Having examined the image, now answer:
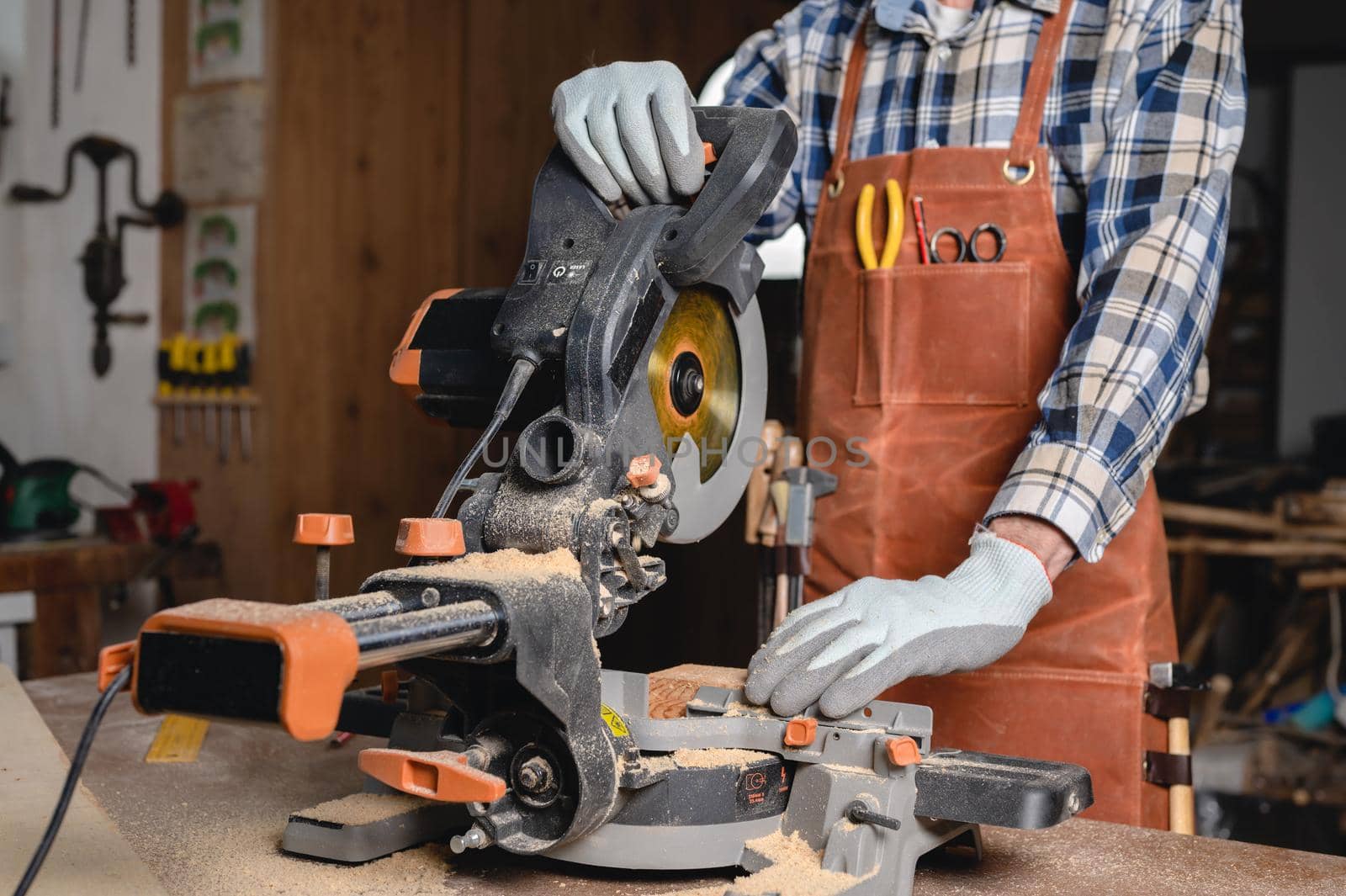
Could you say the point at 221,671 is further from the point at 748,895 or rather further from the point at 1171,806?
the point at 1171,806

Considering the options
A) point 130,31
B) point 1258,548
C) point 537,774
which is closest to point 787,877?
point 537,774

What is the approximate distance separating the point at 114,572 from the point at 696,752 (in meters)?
2.25

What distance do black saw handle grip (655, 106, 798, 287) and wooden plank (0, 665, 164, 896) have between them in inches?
25.6

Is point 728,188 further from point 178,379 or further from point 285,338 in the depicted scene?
point 178,379

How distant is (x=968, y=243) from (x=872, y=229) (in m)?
0.13

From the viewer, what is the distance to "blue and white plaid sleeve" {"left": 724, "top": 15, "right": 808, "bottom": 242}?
1768 mm

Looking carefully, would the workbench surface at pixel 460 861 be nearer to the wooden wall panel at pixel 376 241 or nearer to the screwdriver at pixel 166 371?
the wooden wall panel at pixel 376 241

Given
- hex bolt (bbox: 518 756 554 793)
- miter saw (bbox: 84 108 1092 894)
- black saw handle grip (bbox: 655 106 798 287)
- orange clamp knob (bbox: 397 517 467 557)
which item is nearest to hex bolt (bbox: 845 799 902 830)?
miter saw (bbox: 84 108 1092 894)

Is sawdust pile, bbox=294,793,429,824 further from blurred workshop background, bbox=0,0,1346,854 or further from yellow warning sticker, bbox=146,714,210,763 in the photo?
blurred workshop background, bbox=0,0,1346,854

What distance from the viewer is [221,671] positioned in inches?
28.1

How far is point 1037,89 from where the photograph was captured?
5.11 ft

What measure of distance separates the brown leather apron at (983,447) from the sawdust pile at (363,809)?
0.68 metres

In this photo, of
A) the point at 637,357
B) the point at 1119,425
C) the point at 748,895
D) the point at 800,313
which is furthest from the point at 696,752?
the point at 800,313

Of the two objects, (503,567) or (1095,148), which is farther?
(1095,148)
